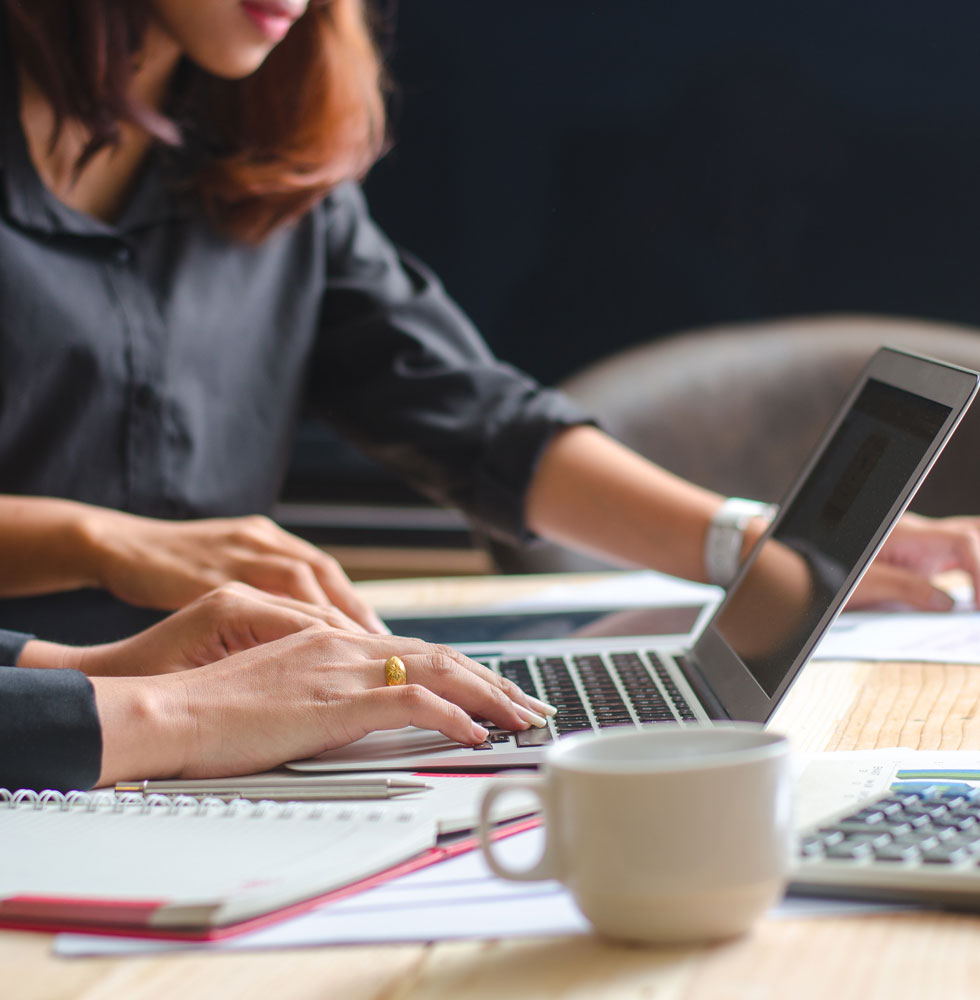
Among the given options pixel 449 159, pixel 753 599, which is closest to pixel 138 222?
pixel 753 599

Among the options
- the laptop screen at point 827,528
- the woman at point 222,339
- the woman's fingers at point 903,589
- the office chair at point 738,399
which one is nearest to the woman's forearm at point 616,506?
the woman at point 222,339

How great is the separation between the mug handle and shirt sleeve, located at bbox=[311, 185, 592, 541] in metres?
0.78

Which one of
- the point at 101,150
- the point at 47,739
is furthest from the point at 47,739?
the point at 101,150

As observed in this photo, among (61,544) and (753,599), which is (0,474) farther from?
(753,599)

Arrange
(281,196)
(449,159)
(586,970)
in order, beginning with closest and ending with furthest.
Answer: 1. (586,970)
2. (281,196)
3. (449,159)

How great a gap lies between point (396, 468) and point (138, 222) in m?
0.36

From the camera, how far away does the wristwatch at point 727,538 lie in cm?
103

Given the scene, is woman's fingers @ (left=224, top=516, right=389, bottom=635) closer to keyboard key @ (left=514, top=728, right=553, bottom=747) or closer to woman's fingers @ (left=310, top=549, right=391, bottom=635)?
woman's fingers @ (left=310, top=549, right=391, bottom=635)

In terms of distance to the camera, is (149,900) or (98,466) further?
(98,466)

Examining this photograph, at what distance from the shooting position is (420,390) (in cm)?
124

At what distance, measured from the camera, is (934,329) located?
1.50 m

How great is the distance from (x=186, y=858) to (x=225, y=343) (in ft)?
2.70

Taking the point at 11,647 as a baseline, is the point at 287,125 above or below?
above

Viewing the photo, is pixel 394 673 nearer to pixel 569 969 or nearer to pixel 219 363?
pixel 569 969
